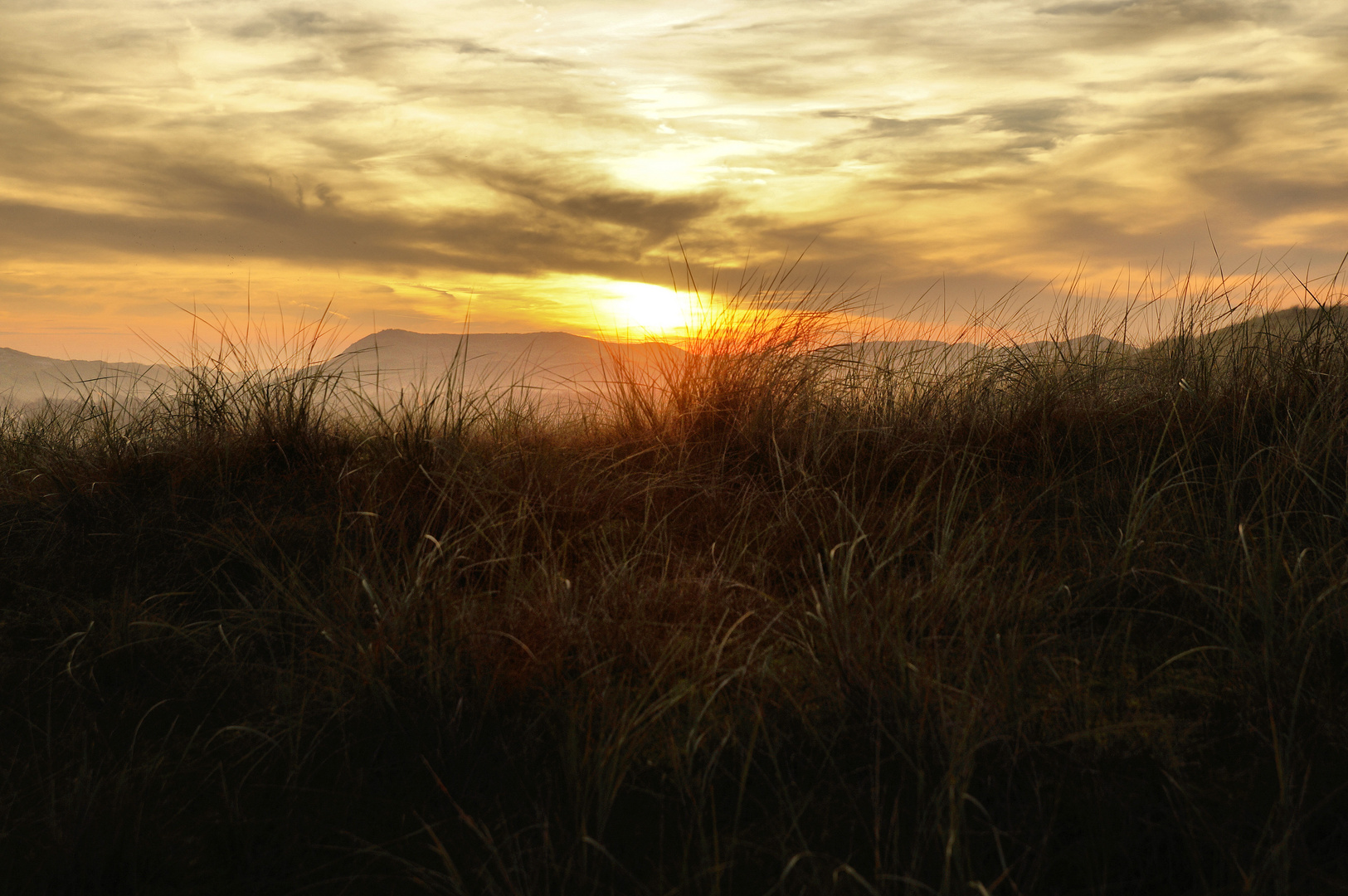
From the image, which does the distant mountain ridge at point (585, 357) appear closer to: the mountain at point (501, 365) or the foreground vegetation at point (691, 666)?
the mountain at point (501, 365)

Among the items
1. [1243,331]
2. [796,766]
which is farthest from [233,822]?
[1243,331]

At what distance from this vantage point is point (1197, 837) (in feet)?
3.81

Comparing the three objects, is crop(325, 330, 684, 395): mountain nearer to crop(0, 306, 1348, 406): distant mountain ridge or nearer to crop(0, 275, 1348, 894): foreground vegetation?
crop(0, 306, 1348, 406): distant mountain ridge

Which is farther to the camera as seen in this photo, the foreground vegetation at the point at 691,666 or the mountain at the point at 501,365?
the mountain at the point at 501,365

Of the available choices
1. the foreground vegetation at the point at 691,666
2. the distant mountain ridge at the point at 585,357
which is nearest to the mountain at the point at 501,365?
the distant mountain ridge at the point at 585,357

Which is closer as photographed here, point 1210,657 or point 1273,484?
point 1210,657

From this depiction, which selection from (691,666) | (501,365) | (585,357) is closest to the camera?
(691,666)

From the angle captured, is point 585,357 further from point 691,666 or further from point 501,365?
point 691,666

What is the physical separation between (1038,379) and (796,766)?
2406 millimetres

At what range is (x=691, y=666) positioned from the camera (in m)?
1.57

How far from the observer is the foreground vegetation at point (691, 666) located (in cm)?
120

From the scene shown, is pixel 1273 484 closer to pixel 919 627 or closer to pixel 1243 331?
pixel 1243 331

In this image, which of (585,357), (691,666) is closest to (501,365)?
(585,357)

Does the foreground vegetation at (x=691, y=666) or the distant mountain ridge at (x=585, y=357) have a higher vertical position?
the distant mountain ridge at (x=585, y=357)
